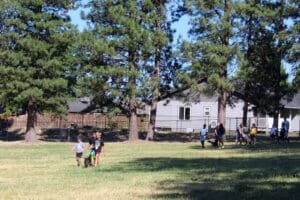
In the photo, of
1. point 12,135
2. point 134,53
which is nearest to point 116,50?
point 134,53

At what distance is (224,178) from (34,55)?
29368mm

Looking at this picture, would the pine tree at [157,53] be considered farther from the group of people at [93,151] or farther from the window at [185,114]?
the group of people at [93,151]

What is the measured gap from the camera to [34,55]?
4519 centimetres

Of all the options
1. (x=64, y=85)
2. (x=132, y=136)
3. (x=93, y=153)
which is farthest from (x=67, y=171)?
(x=132, y=136)

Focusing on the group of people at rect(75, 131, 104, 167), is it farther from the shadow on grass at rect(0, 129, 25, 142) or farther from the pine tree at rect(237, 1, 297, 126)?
the shadow on grass at rect(0, 129, 25, 142)

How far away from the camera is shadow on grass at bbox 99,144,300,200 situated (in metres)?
14.4

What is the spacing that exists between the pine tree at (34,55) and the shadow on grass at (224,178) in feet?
67.2

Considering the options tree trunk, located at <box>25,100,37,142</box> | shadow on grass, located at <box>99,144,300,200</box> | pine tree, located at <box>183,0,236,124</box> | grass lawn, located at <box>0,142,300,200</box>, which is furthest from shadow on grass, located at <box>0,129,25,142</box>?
shadow on grass, located at <box>99,144,300,200</box>

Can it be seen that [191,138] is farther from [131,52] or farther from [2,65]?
[2,65]

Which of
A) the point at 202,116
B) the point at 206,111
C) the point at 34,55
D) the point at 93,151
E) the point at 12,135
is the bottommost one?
the point at 93,151

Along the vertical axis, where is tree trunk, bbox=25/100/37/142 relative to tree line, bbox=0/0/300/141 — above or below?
below

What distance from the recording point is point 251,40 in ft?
162

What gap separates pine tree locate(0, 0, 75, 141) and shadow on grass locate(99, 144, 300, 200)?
67.2 ft

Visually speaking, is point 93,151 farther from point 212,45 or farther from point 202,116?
point 202,116
